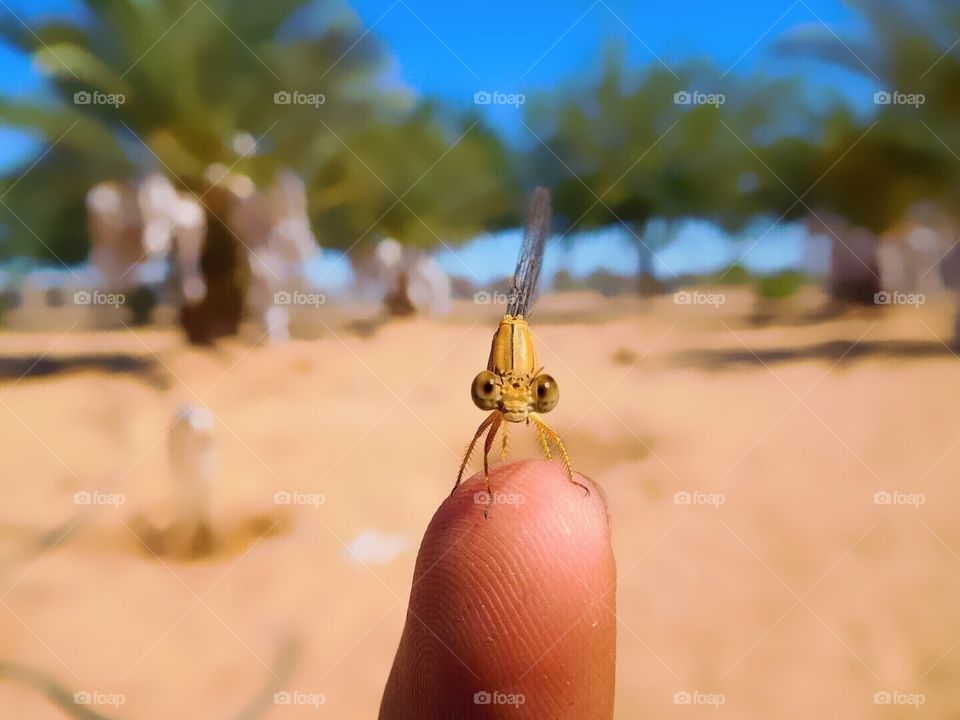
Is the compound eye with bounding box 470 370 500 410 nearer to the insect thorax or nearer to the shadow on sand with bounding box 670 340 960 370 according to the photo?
the insect thorax

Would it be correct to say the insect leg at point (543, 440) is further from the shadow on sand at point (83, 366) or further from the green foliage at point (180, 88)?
the green foliage at point (180, 88)

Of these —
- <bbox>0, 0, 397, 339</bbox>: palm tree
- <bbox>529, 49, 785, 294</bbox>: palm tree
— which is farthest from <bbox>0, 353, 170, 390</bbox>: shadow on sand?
<bbox>529, 49, 785, 294</bbox>: palm tree

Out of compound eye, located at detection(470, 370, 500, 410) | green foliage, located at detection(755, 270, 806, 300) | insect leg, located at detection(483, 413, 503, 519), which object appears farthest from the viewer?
green foliage, located at detection(755, 270, 806, 300)

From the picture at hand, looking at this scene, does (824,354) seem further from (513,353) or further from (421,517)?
(513,353)

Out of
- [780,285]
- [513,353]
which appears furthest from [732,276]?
[513,353]

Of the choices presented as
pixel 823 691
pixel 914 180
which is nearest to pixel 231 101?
pixel 823 691

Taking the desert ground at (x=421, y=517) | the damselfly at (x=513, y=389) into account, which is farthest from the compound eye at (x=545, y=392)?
the desert ground at (x=421, y=517)
